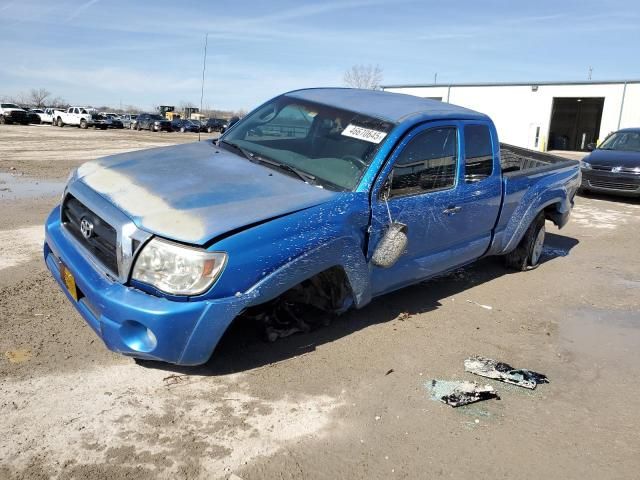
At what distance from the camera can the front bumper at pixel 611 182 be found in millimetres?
11859

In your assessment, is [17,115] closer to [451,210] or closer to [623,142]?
[623,142]

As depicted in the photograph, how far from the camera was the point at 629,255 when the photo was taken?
7387 mm

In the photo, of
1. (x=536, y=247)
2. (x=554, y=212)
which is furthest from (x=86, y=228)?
(x=554, y=212)

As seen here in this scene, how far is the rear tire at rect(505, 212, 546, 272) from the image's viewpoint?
6.02 m

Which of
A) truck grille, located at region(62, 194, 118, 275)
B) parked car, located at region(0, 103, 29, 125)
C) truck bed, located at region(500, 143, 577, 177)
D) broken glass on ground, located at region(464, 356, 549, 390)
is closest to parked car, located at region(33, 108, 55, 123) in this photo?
parked car, located at region(0, 103, 29, 125)

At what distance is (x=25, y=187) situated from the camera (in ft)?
32.7

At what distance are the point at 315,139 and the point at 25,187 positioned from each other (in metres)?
8.01

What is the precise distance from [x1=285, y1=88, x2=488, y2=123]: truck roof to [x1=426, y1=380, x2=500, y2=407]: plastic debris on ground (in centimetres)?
195

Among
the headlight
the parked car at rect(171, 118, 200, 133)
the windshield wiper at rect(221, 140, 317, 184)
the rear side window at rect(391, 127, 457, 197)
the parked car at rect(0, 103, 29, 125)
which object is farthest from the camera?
the parked car at rect(171, 118, 200, 133)

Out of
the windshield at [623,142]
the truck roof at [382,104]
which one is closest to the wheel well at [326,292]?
the truck roof at [382,104]

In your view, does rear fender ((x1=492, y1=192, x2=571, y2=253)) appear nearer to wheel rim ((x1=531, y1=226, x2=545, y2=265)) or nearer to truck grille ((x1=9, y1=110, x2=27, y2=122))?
wheel rim ((x1=531, y1=226, x2=545, y2=265))

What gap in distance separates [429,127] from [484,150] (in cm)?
93

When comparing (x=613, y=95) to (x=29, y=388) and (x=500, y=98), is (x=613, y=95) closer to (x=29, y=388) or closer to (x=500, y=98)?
(x=500, y=98)

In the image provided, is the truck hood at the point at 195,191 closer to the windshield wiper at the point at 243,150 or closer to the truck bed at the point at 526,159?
the windshield wiper at the point at 243,150
